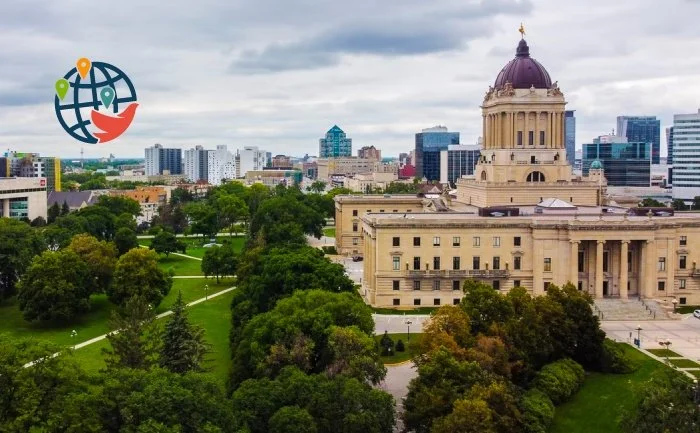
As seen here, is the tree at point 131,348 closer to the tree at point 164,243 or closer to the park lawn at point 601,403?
the park lawn at point 601,403

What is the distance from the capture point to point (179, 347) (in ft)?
136

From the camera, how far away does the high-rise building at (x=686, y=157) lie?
174000 millimetres

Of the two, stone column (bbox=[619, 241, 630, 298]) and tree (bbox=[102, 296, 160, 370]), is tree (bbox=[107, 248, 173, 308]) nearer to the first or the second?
tree (bbox=[102, 296, 160, 370])

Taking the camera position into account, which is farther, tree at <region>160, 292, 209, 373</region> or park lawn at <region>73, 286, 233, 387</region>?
park lawn at <region>73, 286, 233, 387</region>

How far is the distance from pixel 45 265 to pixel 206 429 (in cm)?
4150

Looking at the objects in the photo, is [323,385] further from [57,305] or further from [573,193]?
[573,193]

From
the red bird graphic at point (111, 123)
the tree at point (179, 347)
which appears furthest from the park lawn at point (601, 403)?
the red bird graphic at point (111, 123)

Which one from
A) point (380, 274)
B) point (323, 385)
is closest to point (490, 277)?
point (380, 274)

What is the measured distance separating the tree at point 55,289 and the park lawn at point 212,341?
23.3 feet

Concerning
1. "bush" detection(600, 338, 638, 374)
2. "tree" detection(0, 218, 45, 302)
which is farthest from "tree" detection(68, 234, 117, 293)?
"bush" detection(600, 338, 638, 374)

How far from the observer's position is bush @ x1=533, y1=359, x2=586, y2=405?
4306 centimetres

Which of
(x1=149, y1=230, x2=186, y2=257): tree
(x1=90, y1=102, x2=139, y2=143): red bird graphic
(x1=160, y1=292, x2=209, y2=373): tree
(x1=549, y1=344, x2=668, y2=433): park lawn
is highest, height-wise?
(x1=90, y1=102, x2=139, y2=143): red bird graphic

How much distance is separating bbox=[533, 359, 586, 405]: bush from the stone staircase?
2174 cm

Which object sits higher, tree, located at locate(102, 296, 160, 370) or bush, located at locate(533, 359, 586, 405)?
tree, located at locate(102, 296, 160, 370)
